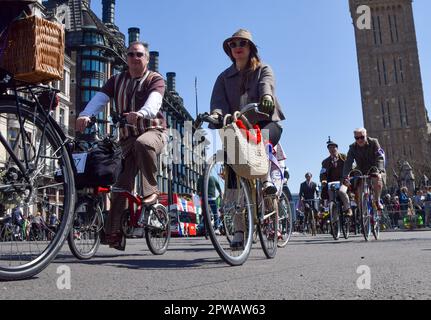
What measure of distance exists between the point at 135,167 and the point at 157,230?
2.52ft

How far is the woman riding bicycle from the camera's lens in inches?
186

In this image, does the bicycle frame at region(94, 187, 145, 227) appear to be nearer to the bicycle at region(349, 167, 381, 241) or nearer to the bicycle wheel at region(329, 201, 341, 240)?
the bicycle at region(349, 167, 381, 241)

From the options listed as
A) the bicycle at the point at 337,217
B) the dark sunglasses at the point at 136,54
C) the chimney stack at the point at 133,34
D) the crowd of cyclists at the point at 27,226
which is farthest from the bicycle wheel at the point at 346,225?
the chimney stack at the point at 133,34

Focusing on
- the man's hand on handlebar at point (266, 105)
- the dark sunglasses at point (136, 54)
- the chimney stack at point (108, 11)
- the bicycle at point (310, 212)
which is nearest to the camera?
the man's hand on handlebar at point (266, 105)

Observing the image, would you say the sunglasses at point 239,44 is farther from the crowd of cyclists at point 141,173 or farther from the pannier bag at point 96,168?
the pannier bag at point 96,168

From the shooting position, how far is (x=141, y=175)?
15.7 ft

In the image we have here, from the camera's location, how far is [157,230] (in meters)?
5.20

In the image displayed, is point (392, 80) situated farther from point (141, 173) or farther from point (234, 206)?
point (234, 206)

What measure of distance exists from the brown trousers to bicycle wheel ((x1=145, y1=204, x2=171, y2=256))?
0.30m

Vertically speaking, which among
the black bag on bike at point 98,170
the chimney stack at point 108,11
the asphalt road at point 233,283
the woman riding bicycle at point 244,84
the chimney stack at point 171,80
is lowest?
the asphalt road at point 233,283

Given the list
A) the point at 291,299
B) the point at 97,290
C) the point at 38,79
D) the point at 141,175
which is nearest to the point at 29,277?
the point at 97,290

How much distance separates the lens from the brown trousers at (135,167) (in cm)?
464

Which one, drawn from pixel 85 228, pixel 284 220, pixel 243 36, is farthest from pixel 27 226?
pixel 284 220
